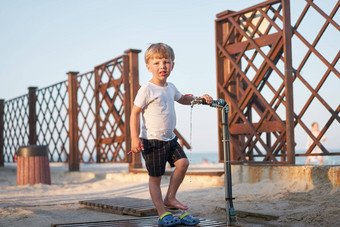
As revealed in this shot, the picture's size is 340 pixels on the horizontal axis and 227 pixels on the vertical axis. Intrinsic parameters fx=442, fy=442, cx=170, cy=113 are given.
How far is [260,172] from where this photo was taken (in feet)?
15.6

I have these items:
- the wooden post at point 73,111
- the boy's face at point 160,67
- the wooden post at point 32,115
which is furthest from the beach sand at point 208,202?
the wooden post at point 32,115

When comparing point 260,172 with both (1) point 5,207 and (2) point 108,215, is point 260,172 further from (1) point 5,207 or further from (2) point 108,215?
(1) point 5,207

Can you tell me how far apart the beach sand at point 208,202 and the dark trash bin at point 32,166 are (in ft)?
1.62

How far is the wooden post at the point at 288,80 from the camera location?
4.60m

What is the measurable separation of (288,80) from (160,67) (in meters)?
2.60

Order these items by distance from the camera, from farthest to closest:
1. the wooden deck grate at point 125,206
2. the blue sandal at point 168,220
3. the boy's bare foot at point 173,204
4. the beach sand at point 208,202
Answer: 1. the wooden deck grate at point 125,206
2. the beach sand at point 208,202
3. the boy's bare foot at point 173,204
4. the blue sandal at point 168,220

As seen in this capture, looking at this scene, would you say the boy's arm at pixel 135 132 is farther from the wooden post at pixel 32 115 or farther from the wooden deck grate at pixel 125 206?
the wooden post at pixel 32 115

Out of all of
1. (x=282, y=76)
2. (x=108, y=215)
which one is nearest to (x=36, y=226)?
(x=108, y=215)

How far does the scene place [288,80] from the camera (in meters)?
4.66

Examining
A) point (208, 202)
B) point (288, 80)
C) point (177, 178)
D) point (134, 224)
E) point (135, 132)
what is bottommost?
point (208, 202)

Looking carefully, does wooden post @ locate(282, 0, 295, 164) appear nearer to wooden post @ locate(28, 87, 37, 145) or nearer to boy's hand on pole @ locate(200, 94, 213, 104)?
boy's hand on pole @ locate(200, 94, 213, 104)

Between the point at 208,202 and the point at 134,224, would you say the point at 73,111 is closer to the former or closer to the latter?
the point at 208,202

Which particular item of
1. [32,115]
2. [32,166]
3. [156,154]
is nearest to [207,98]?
[156,154]

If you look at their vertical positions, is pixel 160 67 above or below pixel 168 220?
above
